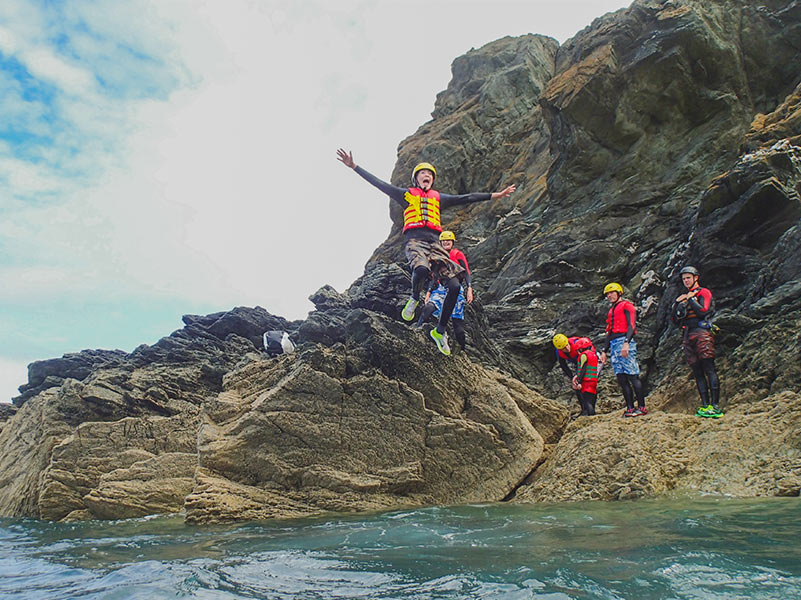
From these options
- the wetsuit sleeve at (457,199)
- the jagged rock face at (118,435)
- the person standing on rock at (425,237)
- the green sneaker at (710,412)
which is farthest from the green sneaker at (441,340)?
the jagged rock face at (118,435)

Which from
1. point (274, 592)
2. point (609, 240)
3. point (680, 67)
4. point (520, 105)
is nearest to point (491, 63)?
point (520, 105)

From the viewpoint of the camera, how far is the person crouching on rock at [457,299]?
9.46m

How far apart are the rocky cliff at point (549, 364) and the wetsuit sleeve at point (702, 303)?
1051mm

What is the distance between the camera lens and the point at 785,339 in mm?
8844

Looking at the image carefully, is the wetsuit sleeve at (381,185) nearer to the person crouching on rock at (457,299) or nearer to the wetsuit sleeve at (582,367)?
the person crouching on rock at (457,299)

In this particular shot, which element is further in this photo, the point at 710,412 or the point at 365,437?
the point at 365,437

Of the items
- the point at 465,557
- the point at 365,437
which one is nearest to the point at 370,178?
the point at 365,437

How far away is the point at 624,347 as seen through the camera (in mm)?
9906

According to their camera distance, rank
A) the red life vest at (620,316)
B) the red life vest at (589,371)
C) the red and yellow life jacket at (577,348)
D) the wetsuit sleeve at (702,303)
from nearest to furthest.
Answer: the wetsuit sleeve at (702,303) → the red life vest at (620,316) → the red life vest at (589,371) → the red and yellow life jacket at (577,348)

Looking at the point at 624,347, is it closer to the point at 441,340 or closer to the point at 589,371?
the point at 589,371

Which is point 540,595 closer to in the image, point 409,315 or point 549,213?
point 409,315

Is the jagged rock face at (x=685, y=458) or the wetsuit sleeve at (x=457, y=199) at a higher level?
the wetsuit sleeve at (x=457, y=199)

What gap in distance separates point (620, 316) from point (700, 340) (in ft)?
5.13

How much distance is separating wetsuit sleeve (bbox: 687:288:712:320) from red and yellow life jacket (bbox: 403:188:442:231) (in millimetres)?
4466
